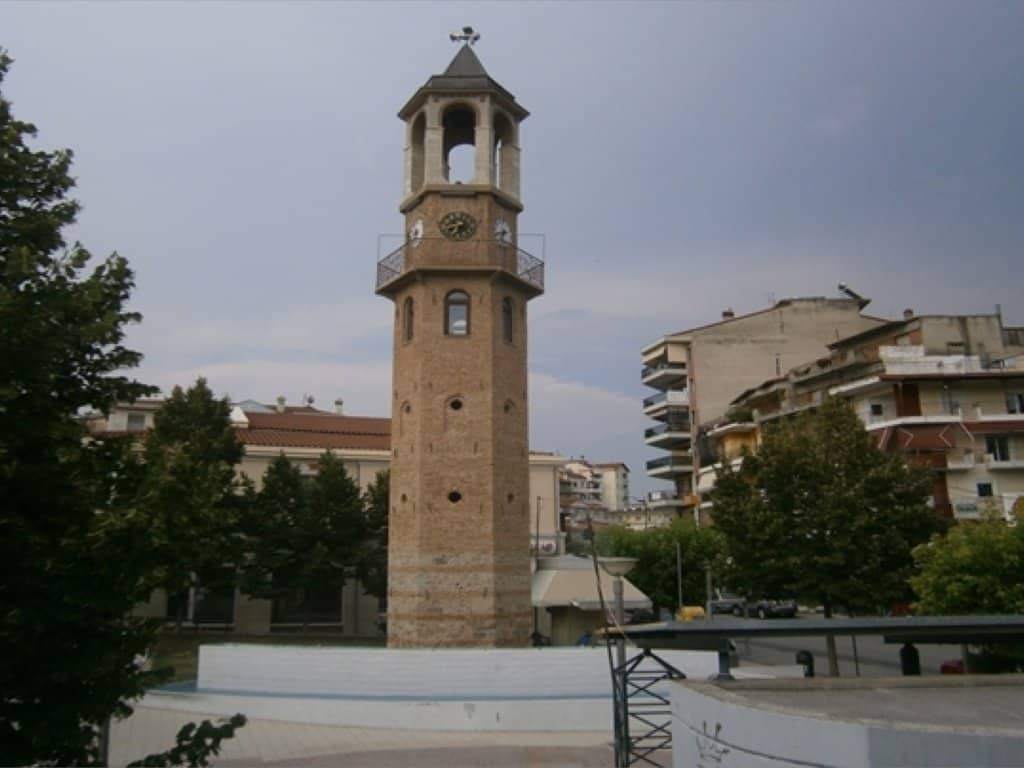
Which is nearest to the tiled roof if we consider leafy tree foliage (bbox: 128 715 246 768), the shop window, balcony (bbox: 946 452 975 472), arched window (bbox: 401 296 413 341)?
the shop window

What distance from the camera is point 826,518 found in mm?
20938

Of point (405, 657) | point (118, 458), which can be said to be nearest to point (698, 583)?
point (405, 657)

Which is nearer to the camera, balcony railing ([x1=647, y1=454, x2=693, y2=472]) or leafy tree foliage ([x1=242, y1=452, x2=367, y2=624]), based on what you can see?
leafy tree foliage ([x1=242, y1=452, x2=367, y2=624])

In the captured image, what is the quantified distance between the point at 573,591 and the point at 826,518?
864 centimetres

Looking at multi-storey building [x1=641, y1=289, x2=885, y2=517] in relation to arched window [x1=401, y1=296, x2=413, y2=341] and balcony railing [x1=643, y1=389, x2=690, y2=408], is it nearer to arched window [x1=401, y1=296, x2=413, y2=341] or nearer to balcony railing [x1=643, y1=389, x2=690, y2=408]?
balcony railing [x1=643, y1=389, x2=690, y2=408]

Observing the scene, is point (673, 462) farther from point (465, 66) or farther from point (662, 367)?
point (465, 66)

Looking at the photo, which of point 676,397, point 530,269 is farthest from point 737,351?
point 530,269

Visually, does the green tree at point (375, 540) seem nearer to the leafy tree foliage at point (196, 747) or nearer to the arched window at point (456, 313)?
the arched window at point (456, 313)

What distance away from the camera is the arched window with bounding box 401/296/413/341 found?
22.6m

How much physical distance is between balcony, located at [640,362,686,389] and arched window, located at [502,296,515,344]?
105ft

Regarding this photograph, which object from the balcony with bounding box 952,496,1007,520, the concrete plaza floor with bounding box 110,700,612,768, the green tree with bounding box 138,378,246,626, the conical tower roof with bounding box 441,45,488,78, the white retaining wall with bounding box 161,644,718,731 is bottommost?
the concrete plaza floor with bounding box 110,700,612,768

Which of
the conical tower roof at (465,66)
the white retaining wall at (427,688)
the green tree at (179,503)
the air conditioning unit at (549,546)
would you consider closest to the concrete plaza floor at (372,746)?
the white retaining wall at (427,688)

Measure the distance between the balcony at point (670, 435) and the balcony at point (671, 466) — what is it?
2.99ft

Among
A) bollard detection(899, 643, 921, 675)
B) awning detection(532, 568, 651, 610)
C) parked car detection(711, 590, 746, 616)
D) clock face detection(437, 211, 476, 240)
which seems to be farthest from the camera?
parked car detection(711, 590, 746, 616)
